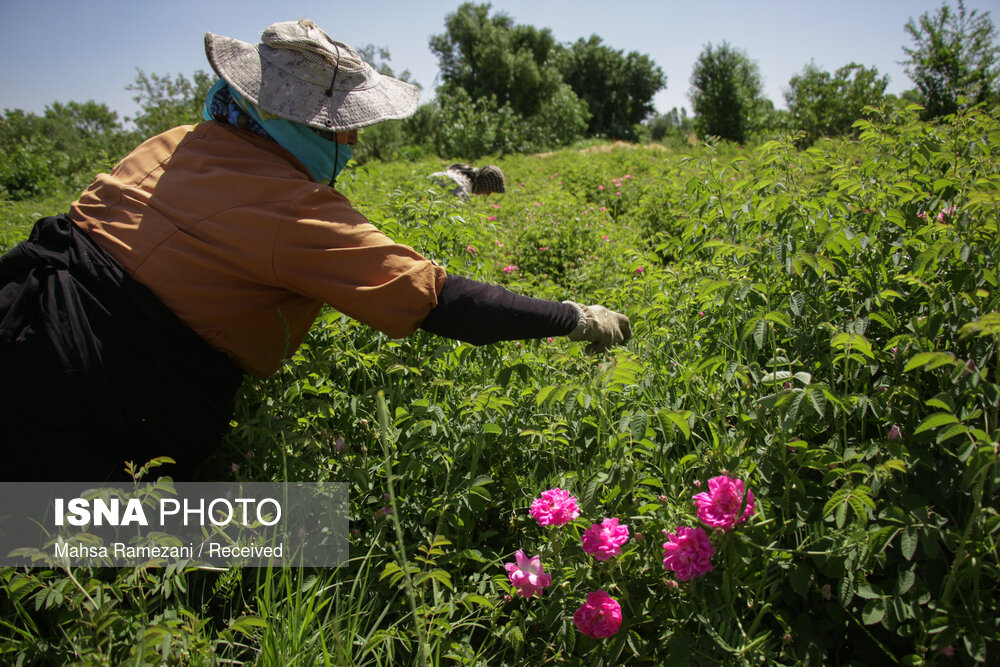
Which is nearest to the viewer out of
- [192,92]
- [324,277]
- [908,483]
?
[908,483]

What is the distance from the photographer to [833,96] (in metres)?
23.0

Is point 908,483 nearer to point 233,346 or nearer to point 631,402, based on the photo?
point 631,402

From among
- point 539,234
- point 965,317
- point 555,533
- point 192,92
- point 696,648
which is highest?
point 192,92

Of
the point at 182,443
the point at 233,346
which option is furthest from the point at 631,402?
the point at 182,443

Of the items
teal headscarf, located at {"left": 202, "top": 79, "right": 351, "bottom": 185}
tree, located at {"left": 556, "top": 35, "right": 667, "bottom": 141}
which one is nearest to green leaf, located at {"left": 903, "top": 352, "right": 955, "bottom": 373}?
teal headscarf, located at {"left": 202, "top": 79, "right": 351, "bottom": 185}

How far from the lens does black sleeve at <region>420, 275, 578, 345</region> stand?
4.81 feet

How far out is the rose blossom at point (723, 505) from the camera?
1104mm

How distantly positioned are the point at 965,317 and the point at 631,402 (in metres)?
0.84

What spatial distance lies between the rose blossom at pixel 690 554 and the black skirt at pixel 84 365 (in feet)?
4.19

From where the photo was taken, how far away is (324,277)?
143 centimetres

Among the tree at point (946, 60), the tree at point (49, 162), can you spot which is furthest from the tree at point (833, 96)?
the tree at point (49, 162)

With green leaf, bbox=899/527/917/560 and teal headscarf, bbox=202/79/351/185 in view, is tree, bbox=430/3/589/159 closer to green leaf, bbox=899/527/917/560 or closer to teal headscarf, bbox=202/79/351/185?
teal headscarf, bbox=202/79/351/185

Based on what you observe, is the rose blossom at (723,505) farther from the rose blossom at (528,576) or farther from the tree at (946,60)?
the tree at (946,60)

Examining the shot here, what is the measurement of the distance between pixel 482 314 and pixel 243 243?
24.4 inches
